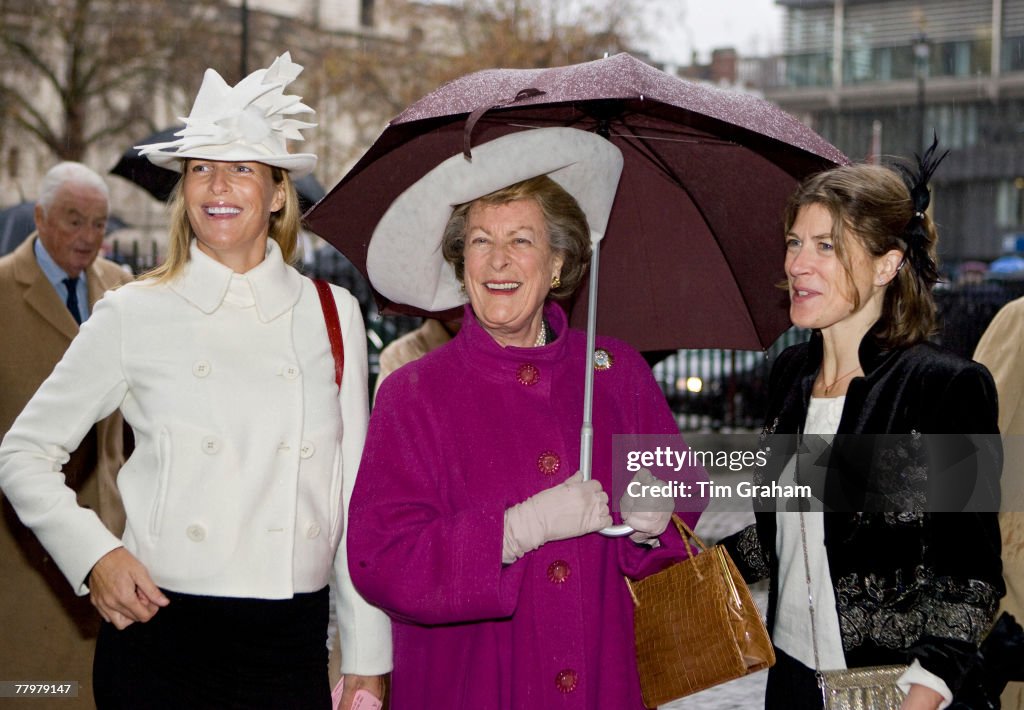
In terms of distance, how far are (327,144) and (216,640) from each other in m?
30.8

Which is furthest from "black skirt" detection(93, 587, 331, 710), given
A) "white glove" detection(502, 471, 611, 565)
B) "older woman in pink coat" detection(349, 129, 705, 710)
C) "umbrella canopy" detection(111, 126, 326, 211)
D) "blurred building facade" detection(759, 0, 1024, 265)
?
"blurred building facade" detection(759, 0, 1024, 265)

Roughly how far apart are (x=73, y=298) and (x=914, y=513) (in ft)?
14.2

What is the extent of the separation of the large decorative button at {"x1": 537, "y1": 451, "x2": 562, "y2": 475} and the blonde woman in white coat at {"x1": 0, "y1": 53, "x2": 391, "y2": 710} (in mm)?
471

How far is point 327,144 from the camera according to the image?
33.1 m

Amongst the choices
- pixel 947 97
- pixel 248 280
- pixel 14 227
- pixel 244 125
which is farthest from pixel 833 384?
pixel 947 97

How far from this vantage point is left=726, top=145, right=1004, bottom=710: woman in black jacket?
9.45ft

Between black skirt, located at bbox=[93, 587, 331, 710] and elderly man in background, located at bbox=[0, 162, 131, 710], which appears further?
elderly man in background, located at bbox=[0, 162, 131, 710]

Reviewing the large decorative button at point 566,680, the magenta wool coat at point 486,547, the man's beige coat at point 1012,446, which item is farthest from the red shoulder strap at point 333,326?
the man's beige coat at point 1012,446

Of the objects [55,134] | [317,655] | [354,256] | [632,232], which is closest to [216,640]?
[317,655]

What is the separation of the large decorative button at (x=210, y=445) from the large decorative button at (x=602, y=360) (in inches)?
40.3

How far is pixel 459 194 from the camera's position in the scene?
338 cm

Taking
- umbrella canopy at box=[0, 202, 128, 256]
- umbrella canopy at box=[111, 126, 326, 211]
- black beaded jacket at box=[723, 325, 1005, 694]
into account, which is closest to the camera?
black beaded jacket at box=[723, 325, 1005, 694]

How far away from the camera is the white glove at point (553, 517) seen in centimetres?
301

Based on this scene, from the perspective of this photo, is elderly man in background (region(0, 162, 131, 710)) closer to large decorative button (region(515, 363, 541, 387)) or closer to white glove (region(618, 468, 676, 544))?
large decorative button (region(515, 363, 541, 387))
